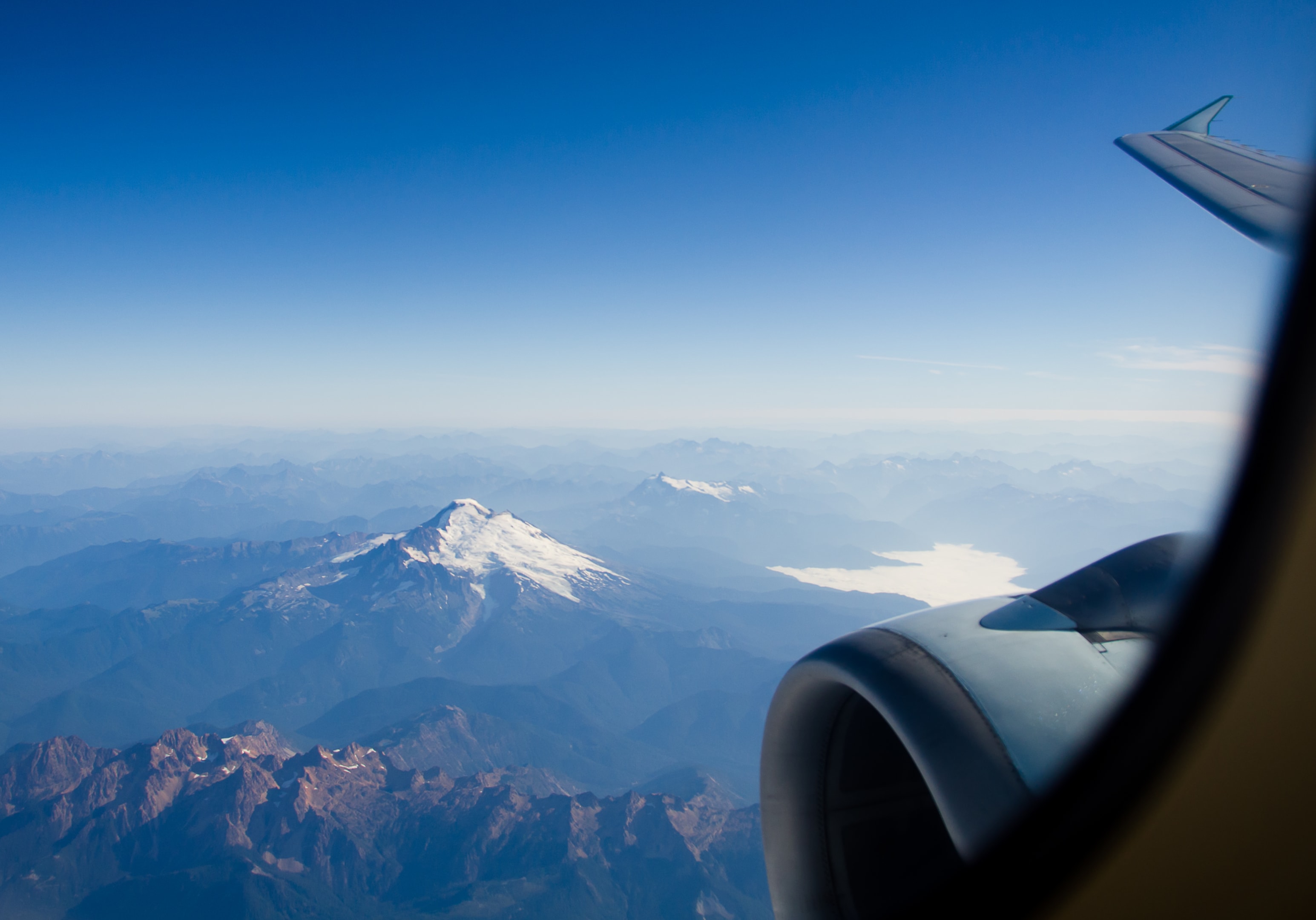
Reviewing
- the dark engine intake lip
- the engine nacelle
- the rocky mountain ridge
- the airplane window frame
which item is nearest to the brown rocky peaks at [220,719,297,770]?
A: the rocky mountain ridge

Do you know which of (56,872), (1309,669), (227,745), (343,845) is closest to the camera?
(1309,669)

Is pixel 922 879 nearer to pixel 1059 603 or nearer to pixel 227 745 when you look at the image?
pixel 1059 603

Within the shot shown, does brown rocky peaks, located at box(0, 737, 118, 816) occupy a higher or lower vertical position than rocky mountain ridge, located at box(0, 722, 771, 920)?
higher

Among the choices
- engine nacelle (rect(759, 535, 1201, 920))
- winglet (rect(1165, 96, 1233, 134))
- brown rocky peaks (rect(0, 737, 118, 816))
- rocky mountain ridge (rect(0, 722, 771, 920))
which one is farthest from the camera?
brown rocky peaks (rect(0, 737, 118, 816))

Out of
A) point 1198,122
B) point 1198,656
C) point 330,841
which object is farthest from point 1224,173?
point 330,841

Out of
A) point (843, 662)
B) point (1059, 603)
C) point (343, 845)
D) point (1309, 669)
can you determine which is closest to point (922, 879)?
point (843, 662)

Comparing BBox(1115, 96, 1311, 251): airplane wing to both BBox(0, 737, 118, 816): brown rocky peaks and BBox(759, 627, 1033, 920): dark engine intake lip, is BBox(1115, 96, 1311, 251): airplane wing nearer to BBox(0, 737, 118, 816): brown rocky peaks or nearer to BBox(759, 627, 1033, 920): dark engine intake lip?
BBox(759, 627, 1033, 920): dark engine intake lip

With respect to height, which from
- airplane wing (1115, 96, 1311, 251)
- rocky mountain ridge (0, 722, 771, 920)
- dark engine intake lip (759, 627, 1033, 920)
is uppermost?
airplane wing (1115, 96, 1311, 251)

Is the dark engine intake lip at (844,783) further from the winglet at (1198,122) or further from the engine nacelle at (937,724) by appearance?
the winglet at (1198,122)
